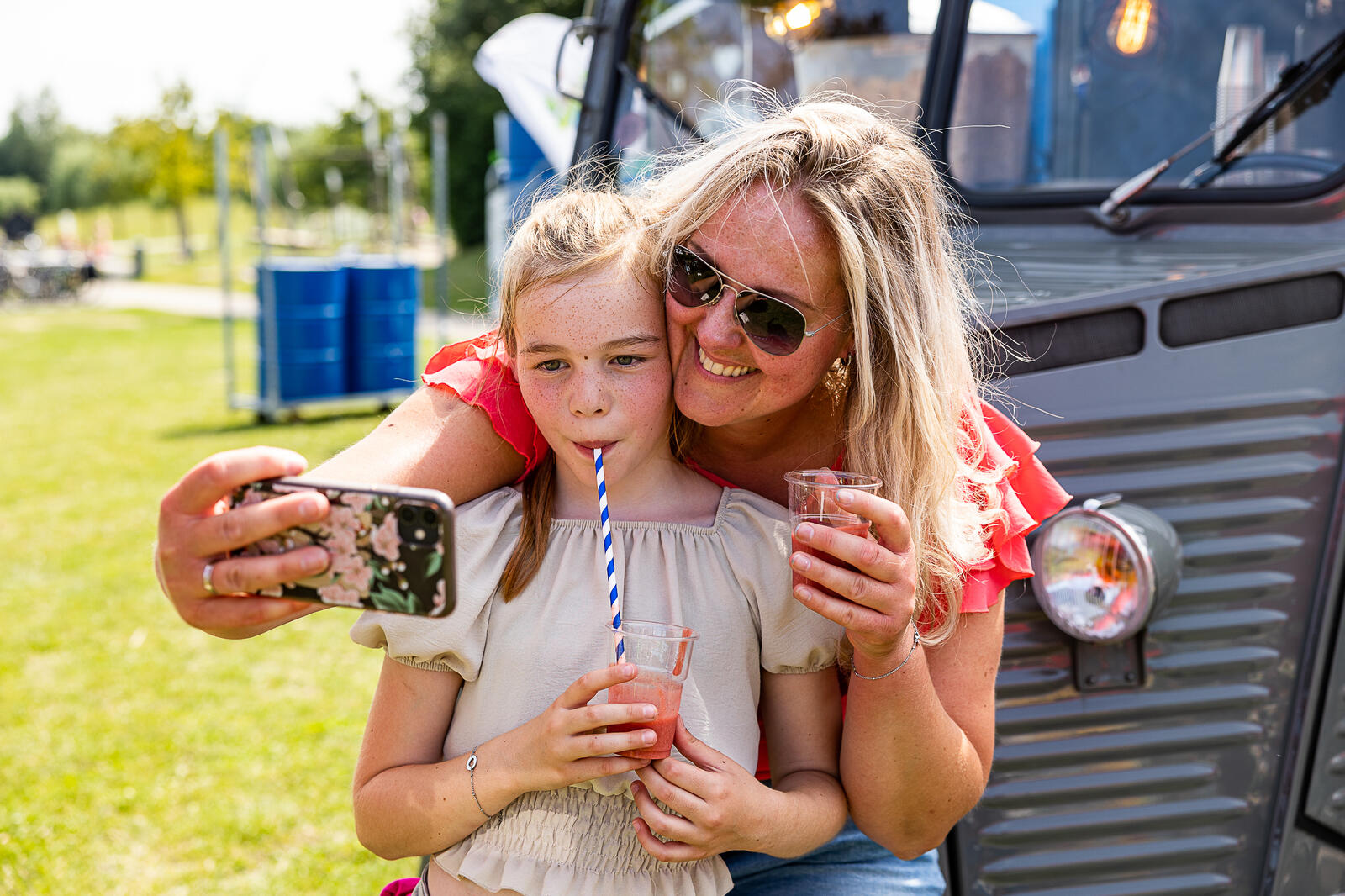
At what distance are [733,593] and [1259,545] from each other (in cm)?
106

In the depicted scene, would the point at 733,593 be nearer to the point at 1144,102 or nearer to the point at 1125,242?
the point at 1125,242

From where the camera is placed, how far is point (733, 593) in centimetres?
175

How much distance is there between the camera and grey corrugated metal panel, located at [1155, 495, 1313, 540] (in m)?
2.07

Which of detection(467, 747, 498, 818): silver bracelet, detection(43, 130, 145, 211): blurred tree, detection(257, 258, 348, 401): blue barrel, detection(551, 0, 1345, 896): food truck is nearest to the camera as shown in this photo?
detection(467, 747, 498, 818): silver bracelet

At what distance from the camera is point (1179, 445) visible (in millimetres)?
2088

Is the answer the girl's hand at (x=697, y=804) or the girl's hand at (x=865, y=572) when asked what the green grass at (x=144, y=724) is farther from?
the girl's hand at (x=865, y=572)

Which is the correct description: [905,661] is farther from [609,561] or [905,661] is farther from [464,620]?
[464,620]

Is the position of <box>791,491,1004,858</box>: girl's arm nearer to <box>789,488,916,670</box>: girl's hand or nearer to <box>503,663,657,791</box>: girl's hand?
<box>789,488,916,670</box>: girl's hand

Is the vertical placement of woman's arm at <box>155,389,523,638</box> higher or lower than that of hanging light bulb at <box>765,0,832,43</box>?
lower

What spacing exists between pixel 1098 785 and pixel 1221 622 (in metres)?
0.39

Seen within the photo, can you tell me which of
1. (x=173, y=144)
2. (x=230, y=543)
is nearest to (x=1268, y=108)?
(x=230, y=543)

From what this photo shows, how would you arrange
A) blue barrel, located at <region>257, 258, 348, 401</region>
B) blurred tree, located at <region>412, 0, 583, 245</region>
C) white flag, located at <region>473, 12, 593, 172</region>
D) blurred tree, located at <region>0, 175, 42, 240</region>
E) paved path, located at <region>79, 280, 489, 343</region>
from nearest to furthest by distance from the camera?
white flag, located at <region>473, 12, 593, 172</region>, blue barrel, located at <region>257, 258, 348, 401</region>, paved path, located at <region>79, 280, 489, 343</region>, blurred tree, located at <region>412, 0, 583, 245</region>, blurred tree, located at <region>0, 175, 42, 240</region>

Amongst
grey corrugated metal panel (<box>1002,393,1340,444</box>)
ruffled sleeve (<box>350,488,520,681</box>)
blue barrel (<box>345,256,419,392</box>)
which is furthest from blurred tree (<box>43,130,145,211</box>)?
grey corrugated metal panel (<box>1002,393,1340,444</box>)

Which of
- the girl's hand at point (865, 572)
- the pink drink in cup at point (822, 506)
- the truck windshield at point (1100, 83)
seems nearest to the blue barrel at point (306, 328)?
the truck windshield at point (1100, 83)
